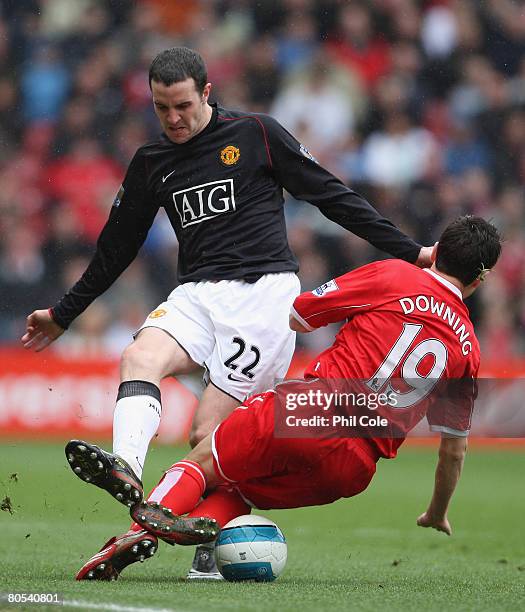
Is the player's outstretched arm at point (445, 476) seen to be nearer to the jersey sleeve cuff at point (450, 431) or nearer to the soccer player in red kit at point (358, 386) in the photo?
the jersey sleeve cuff at point (450, 431)

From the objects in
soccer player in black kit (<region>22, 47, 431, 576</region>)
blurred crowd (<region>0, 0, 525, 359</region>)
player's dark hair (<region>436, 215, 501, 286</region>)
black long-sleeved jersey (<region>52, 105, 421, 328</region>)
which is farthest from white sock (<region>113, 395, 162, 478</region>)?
blurred crowd (<region>0, 0, 525, 359</region>)

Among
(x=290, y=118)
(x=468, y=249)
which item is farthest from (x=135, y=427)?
(x=290, y=118)

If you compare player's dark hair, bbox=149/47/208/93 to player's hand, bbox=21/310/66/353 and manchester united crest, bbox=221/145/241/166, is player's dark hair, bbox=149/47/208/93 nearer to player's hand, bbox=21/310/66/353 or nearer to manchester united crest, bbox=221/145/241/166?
manchester united crest, bbox=221/145/241/166

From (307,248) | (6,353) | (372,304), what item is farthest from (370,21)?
(372,304)

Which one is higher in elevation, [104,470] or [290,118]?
[290,118]

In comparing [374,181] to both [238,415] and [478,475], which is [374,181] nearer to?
[478,475]

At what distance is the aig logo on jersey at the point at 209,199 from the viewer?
548 centimetres

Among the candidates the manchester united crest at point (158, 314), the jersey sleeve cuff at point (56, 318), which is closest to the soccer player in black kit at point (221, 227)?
the manchester united crest at point (158, 314)

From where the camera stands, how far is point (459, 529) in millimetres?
7902

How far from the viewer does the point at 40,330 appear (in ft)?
19.4

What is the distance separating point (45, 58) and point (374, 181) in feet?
13.9

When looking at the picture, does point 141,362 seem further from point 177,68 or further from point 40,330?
point 177,68

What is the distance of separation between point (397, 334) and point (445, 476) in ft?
2.49

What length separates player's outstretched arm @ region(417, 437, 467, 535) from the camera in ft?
16.6
